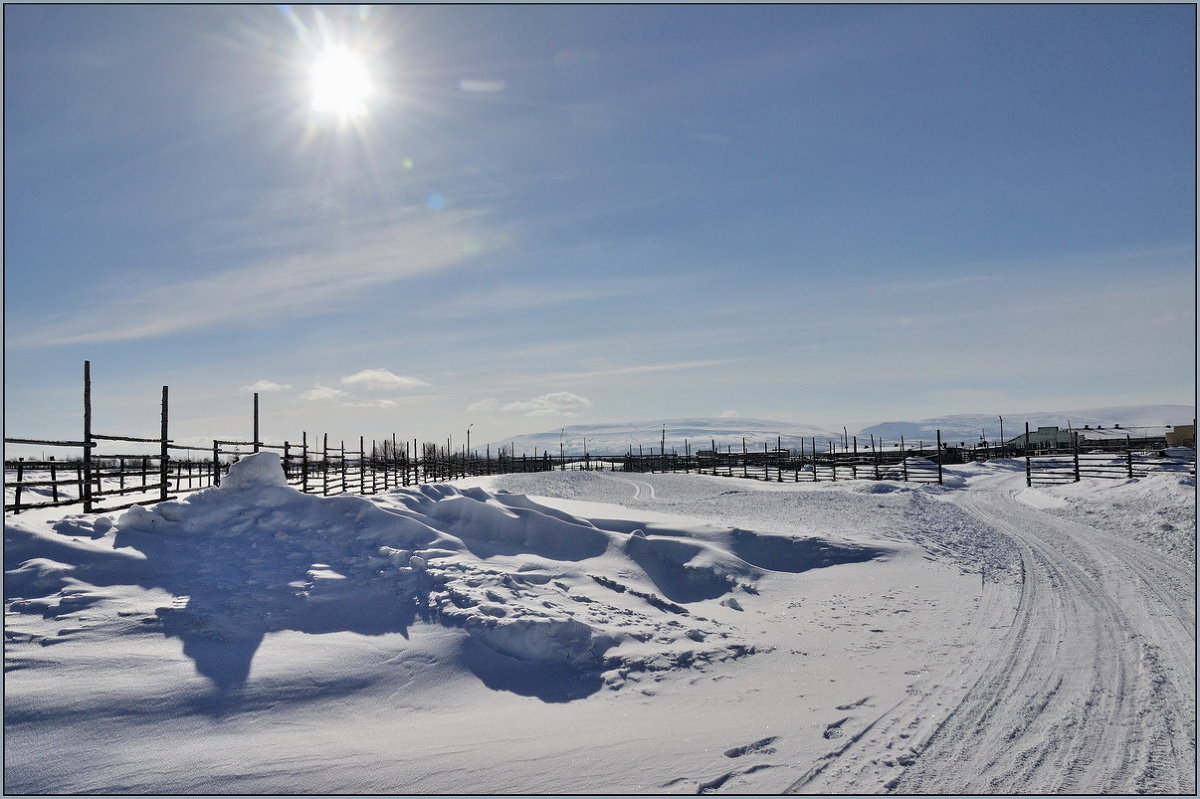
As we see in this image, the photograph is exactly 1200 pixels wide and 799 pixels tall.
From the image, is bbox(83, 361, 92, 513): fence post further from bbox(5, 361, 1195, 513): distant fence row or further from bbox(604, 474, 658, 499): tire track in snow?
bbox(604, 474, 658, 499): tire track in snow

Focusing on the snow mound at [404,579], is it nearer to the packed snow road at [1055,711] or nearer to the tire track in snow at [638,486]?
the packed snow road at [1055,711]

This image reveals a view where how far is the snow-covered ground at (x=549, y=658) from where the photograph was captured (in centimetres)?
435

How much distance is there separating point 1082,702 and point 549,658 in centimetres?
467

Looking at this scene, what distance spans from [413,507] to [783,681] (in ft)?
26.7

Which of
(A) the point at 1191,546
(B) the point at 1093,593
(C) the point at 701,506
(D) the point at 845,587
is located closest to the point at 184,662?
(D) the point at 845,587

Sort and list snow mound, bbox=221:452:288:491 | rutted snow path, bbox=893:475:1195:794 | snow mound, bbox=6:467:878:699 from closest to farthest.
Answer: rutted snow path, bbox=893:475:1195:794
snow mound, bbox=6:467:878:699
snow mound, bbox=221:452:288:491

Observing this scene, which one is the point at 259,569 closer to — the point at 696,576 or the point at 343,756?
the point at 343,756

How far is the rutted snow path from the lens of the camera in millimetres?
4168

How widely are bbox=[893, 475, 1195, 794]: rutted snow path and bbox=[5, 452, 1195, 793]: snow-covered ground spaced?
0.03 meters

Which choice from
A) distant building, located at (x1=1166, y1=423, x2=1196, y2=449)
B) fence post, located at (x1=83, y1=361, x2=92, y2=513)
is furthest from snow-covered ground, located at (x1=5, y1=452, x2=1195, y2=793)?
distant building, located at (x1=1166, y1=423, x2=1196, y2=449)

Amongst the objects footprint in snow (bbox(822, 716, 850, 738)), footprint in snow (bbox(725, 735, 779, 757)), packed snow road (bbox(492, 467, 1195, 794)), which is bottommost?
footprint in snow (bbox(725, 735, 779, 757))

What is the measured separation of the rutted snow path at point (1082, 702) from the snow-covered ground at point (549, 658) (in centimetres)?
3

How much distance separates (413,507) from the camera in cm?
1220

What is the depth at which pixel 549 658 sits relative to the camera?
6.58 m
